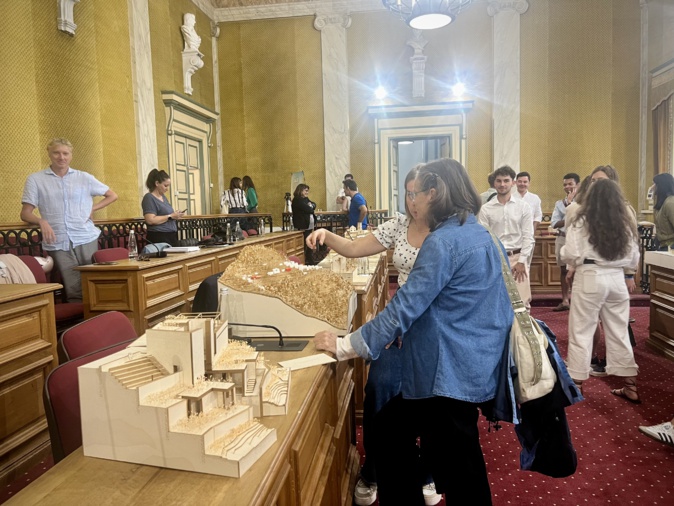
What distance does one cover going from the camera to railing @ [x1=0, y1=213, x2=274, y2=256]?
5004 millimetres

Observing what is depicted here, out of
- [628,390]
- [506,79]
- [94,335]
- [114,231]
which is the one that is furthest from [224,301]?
[506,79]

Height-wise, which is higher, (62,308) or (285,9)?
(285,9)

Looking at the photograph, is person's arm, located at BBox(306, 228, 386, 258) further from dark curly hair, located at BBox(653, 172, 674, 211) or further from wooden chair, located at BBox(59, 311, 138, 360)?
dark curly hair, located at BBox(653, 172, 674, 211)

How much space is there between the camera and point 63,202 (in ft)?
13.4

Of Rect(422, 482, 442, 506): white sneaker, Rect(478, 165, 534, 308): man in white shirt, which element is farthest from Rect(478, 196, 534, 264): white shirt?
Rect(422, 482, 442, 506): white sneaker

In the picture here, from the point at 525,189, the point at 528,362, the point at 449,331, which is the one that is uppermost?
the point at 525,189

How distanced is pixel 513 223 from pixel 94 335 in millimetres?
3708

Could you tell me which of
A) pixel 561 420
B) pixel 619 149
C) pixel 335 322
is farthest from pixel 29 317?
pixel 619 149

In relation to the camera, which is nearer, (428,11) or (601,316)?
(601,316)

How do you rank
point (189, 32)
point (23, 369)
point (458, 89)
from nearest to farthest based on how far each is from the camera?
point (23, 369), point (189, 32), point (458, 89)

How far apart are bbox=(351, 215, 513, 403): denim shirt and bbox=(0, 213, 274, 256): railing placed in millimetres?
4713

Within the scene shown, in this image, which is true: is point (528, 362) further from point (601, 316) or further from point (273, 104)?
point (273, 104)

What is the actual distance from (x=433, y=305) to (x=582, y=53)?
1116 cm

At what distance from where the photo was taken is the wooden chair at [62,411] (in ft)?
4.00
